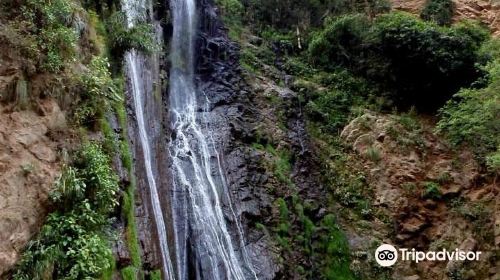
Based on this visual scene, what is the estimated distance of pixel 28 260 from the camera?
5.57 m

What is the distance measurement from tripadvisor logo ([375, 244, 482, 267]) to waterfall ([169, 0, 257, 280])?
15.6 ft

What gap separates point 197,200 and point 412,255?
288 inches

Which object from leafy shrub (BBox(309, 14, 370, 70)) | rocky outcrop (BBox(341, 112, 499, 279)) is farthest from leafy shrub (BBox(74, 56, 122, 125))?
leafy shrub (BBox(309, 14, 370, 70))

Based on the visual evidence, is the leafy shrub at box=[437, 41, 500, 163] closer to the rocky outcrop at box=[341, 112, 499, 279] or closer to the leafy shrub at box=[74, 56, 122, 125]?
the rocky outcrop at box=[341, 112, 499, 279]

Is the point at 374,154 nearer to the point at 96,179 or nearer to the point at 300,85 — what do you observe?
the point at 300,85

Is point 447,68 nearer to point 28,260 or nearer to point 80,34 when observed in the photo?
point 80,34

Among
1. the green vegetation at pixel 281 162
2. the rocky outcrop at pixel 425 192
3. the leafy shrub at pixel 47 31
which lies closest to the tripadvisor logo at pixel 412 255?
the rocky outcrop at pixel 425 192

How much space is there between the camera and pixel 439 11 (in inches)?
837

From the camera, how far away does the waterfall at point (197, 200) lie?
39.2ft

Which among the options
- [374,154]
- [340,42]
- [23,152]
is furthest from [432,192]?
[23,152]

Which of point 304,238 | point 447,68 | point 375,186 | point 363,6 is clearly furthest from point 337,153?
point 363,6

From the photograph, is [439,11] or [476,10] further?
[476,10]

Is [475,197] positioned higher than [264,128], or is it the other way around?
[264,128]

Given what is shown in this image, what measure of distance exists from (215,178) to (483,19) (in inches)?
629
